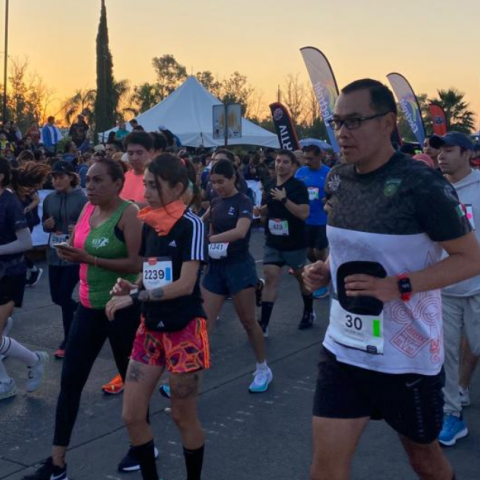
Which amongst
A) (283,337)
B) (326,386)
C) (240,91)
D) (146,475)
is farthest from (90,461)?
(240,91)

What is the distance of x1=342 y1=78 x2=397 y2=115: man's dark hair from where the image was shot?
2887 millimetres

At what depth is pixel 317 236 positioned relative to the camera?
32.8ft

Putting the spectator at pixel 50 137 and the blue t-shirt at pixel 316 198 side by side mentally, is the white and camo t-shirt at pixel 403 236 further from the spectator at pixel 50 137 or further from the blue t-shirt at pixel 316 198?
the spectator at pixel 50 137

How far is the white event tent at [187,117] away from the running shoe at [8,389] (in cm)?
2051

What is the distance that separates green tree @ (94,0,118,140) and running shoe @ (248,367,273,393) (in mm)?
35465

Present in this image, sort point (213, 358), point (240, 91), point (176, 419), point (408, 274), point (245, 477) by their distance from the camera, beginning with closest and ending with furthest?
point (408, 274), point (176, 419), point (245, 477), point (213, 358), point (240, 91)

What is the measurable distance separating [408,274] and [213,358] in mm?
4275

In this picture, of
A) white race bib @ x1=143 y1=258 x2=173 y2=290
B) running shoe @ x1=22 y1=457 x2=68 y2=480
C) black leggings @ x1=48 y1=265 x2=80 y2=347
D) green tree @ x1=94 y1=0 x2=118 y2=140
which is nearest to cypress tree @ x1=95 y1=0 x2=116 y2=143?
green tree @ x1=94 y1=0 x2=118 y2=140

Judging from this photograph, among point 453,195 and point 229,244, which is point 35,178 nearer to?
point 229,244

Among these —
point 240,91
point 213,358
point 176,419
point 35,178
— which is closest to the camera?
point 176,419

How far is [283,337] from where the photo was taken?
760 cm

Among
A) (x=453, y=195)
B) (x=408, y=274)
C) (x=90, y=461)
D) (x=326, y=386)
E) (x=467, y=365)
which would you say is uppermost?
(x=453, y=195)

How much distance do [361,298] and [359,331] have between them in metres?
0.16

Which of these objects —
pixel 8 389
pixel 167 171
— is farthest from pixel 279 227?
pixel 167 171
